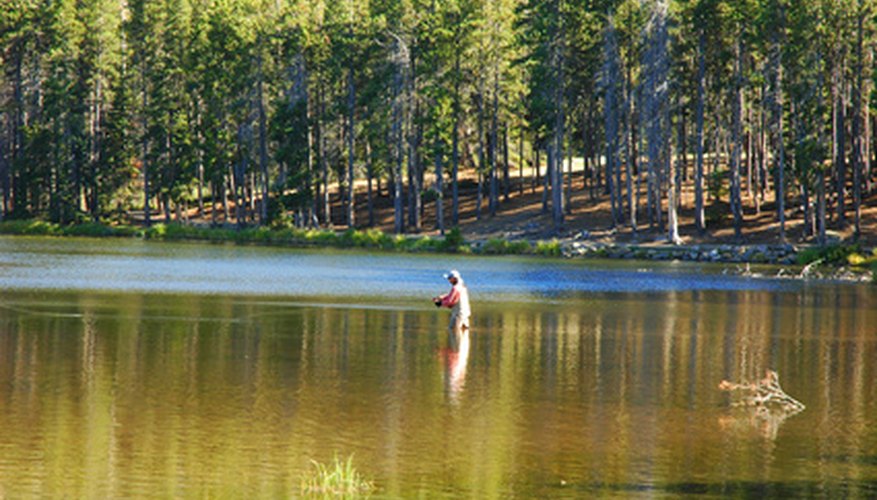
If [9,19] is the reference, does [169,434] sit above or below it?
below

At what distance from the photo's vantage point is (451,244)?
75.2 meters

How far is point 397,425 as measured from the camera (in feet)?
60.4

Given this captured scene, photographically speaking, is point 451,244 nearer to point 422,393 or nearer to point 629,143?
point 629,143

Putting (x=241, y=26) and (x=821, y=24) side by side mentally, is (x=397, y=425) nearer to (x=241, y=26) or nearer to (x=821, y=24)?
(x=821, y=24)

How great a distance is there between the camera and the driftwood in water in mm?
21062

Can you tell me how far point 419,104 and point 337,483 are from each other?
7668 cm

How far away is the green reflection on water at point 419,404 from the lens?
1525 cm

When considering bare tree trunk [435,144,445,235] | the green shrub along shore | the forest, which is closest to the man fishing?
the green shrub along shore

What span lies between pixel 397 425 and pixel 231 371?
5.82 metres

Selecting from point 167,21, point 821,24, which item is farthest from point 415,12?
point 821,24

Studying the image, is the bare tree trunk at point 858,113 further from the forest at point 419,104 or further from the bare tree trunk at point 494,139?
the bare tree trunk at point 494,139

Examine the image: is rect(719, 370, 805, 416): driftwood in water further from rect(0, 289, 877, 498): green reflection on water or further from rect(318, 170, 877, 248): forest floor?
rect(318, 170, 877, 248): forest floor

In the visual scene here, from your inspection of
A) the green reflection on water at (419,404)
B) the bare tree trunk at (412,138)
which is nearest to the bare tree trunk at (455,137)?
the bare tree trunk at (412,138)

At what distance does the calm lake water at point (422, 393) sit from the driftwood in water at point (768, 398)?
0.32 m
